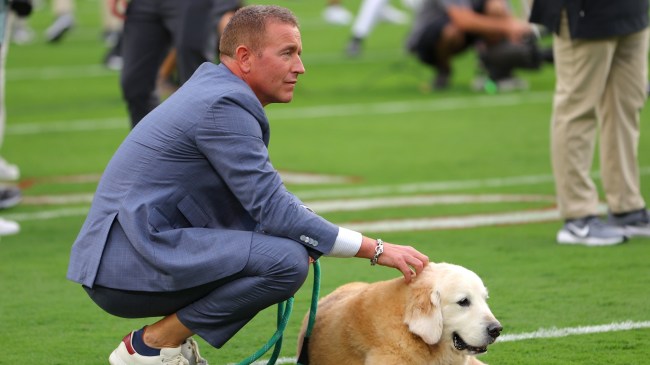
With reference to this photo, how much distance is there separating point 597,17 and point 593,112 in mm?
551

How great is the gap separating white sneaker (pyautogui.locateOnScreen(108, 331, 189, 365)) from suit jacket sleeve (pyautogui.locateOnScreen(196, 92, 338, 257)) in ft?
1.96

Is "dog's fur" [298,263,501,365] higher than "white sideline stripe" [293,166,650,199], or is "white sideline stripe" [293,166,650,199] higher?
"dog's fur" [298,263,501,365]

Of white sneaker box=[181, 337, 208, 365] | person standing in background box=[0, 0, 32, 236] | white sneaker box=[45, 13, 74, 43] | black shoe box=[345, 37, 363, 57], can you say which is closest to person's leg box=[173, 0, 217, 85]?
person standing in background box=[0, 0, 32, 236]

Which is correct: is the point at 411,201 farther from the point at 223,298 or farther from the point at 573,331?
the point at 223,298

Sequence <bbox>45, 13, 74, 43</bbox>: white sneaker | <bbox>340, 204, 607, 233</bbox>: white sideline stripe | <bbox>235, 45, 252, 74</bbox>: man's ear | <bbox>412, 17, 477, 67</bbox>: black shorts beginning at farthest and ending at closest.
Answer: <bbox>45, 13, 74, 43</bbox>: white sneaker → <bbox>412, 17, 477, 67</bbox>: black shorts → <bbox>340, 204, 607, 233</bbox>: white sideline stripe → <bbox>235, 45, 252, 74</bbox>: man's ear

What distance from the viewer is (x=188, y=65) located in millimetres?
8125

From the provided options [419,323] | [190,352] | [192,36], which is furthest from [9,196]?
[419,323]

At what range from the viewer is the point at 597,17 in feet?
23.3

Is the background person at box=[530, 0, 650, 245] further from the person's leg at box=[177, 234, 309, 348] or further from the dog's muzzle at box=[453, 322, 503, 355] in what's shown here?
the person's leg at box=[177, 234, 309, 348]

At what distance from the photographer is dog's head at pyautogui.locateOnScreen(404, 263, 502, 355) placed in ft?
14.9

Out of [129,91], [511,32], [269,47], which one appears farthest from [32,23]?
[269,47]

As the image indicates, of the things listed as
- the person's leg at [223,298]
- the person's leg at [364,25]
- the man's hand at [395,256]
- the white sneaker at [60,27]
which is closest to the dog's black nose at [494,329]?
the man's hand at [395,256]

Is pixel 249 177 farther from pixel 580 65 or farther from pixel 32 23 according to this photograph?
pixel 32 23

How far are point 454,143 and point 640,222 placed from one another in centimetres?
403
